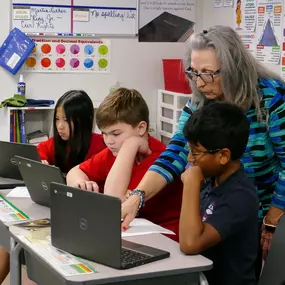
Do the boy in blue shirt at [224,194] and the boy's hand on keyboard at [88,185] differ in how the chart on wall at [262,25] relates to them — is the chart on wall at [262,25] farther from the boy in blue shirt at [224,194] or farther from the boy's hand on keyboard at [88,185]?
the boy in blue shirt at [224,194]

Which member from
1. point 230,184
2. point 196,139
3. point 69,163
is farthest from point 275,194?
point 69,163

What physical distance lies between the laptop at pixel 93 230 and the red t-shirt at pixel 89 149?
1169mm

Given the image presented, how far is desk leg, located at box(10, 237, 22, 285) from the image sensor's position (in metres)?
2.09

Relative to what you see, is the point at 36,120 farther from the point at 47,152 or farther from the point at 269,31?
the point at 269,31

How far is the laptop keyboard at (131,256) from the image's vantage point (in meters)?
1.75

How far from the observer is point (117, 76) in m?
→ 4.59

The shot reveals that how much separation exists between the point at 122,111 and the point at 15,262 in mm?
770

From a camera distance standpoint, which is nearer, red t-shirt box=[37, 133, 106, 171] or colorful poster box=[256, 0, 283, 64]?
red t-shirt box=[37, 133, 106, 171]

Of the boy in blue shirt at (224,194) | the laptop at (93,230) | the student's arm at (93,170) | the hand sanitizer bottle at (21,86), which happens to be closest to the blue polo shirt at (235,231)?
the boy in blue shirt at (224,194)

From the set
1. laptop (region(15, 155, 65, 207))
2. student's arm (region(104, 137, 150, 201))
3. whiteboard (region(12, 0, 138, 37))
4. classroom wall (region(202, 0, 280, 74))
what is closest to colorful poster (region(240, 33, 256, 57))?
classroom wall (region(202, 0, 280, 74))

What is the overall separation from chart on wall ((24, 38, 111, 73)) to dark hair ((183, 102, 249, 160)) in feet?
8.36

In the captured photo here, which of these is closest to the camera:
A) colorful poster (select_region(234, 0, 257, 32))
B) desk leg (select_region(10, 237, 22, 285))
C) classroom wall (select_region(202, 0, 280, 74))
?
desk leg (select_region(10, 237, 22, 285))

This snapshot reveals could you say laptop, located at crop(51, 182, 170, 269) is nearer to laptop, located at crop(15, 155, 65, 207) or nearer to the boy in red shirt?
laptop, located at crop(15, 155, 65, 207)

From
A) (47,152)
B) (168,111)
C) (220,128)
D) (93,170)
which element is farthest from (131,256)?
(168,111)
